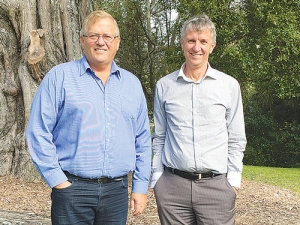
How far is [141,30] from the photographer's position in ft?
63.8

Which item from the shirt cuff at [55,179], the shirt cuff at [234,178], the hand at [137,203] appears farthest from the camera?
the shirt cuff at [234,178]

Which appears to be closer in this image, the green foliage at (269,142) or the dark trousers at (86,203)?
the dark trousers at (86,203)

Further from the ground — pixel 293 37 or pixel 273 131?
pixel 293 37

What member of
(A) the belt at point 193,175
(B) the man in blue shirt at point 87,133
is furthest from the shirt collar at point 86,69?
(A) the belt at point 193,175

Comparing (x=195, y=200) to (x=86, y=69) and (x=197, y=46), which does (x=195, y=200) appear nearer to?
(x=197, y=46)

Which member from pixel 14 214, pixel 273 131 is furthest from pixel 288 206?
pixel 273 131

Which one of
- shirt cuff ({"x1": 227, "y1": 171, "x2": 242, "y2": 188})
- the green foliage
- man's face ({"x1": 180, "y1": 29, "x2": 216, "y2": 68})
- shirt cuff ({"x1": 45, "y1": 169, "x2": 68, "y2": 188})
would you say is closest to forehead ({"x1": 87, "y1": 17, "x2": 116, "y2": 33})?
man's face ({"x1": 180, "y1": 29, "x2": 216, "y2": 68})

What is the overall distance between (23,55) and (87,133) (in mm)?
4815

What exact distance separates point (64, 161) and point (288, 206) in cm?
560

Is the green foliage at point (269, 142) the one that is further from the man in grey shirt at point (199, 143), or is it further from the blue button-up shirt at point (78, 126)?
the blue button-up shirt at point (78, 126)

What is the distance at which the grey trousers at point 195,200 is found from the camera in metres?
3.14

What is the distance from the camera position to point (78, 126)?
110 inches

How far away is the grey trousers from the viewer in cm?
314

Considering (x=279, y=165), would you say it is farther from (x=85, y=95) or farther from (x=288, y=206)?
(x=85, y=95)
